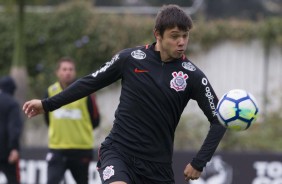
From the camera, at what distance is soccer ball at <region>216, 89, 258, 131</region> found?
6.32 meters

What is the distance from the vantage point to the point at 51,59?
20.3 meters

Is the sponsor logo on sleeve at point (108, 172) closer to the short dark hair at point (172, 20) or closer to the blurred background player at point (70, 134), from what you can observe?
the short dark hair at point (172, 20)

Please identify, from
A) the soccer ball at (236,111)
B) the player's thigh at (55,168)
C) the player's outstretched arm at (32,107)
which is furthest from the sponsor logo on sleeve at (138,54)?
the player's thigh at (55,168)

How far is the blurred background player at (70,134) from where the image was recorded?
35.1 feet

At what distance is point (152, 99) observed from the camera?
21.2ft

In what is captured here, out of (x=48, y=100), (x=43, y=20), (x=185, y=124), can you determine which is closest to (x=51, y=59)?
(x=43, y=20)

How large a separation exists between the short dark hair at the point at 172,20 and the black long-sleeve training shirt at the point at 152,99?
266mm

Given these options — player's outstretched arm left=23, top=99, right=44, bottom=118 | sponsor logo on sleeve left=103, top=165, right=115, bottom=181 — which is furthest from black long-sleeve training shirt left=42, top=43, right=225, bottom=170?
sponsor logo on sleeve left=103, top=165, right=115, bottom=181

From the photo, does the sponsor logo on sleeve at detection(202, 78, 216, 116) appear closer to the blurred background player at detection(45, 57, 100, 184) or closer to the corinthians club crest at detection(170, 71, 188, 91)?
the corinthians club crest at detection(170, 71, 188, 91)

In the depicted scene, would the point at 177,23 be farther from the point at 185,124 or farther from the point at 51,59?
the point at 51,59

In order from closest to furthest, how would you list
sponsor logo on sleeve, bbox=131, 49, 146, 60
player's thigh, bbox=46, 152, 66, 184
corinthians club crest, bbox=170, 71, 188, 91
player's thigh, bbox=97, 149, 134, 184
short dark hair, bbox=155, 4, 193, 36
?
player's thigh, bbox=97, 149, 134, 184, short dark hair, bbox=155, 4, 193, 36, corinthians club crest, bbox=170, 71, 188, 91, sponsor logo on sleeve, bbox=131, 49, 146, 60, player's thigh, bbox=46, 152, 66, 184

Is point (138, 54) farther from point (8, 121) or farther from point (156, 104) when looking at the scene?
point (8, 121)

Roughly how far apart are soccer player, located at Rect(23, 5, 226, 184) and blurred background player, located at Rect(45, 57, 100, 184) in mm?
4114

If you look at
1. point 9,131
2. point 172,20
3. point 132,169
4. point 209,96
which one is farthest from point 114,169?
point 9,131
